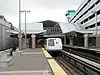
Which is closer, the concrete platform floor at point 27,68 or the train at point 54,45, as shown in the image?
the concrete platform floor at point 27,68

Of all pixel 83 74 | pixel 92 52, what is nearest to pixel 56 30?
pixel 92 52

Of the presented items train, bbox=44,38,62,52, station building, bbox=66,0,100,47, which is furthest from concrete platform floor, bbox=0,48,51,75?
station building, bbox=66,0,100,47

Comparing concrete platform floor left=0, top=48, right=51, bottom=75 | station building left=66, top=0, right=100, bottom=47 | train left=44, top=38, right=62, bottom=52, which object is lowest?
concrete platform floor left=0, top=48, right=51, bottom=75

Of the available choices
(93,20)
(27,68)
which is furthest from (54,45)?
(93,20)

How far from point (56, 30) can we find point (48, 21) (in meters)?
5.50

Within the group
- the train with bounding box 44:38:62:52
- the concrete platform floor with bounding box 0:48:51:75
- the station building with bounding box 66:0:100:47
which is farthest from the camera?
the station building with bounding box 66:0:100:47

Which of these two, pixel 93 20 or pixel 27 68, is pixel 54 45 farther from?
pixel 93 20

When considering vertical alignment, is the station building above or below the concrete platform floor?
above

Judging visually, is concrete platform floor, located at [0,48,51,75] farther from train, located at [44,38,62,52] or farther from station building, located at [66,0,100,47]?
station building, located at [66,0,100,47]

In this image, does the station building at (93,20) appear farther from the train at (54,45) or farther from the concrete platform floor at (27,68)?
the concrete platform floor at (27,68)

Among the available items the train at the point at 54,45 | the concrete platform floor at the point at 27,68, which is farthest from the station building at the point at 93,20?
the concrete platform floor at the point at 27,68

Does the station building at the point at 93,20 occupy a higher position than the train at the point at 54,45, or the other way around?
the station building at the point at 93,20

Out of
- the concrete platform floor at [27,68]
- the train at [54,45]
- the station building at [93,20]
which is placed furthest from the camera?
the station building at [93,20]

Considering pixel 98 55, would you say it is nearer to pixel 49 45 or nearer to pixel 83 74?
pixel 49 45
